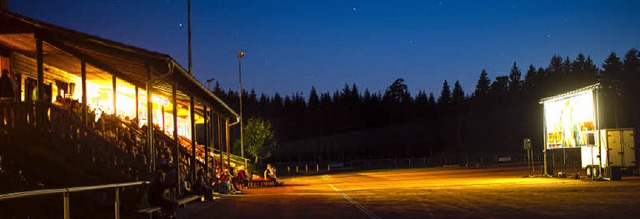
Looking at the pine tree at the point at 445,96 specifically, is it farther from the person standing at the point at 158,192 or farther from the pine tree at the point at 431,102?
the person standing at the point at 158,192

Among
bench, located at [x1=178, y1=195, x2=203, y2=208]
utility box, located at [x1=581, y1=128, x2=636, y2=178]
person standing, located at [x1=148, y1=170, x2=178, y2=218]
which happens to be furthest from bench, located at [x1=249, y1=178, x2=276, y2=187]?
person standing, located at [x1=148, y1=170, x2=178, y2=218]

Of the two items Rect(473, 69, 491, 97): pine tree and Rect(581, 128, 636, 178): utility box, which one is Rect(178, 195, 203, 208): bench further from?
Rect(473, 69, 491, 97): pine tree

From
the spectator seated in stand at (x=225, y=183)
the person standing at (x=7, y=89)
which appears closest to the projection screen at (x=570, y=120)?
the spectator seated in stand at (x=225, y=183)

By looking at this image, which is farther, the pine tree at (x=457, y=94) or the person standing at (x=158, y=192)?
the pine tree at (x=457, y=94)

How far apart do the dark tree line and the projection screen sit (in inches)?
4013

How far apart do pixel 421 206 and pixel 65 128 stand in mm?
9388

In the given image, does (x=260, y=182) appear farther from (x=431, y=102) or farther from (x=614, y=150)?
(x=431, y=102)

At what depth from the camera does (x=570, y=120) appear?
114 ft

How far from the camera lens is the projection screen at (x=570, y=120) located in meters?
32.4

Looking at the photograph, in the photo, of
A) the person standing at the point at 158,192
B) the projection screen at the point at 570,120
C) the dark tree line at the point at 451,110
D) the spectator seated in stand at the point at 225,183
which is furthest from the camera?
the dark tree line at the point at 451,110

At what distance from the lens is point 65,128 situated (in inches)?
645

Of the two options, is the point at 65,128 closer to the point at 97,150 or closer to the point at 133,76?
the point at 97,150

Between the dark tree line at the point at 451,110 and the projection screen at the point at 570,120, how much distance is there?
10193 cm

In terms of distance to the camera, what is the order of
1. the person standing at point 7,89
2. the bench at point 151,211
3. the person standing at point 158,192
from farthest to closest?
the person standing at point 7,89, the person standing at point 158,192, the bench at point 151,211
